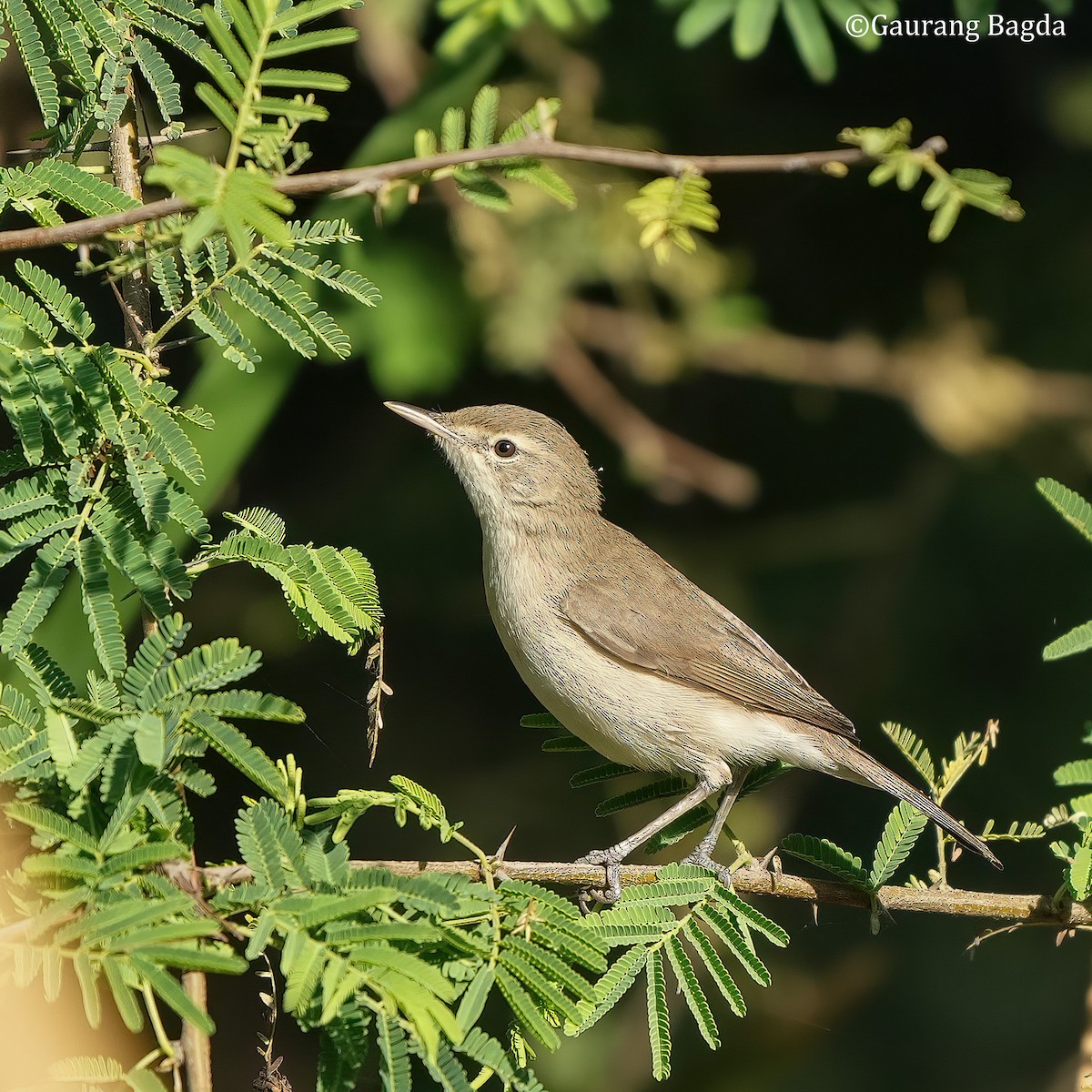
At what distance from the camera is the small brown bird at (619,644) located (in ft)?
11.3

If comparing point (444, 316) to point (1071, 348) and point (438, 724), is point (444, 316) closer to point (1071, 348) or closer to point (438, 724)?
point (438, 724)

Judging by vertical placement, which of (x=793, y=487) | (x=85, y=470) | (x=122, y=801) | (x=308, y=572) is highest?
(x=85, y=470)

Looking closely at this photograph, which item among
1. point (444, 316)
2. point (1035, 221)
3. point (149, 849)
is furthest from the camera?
point (1035, 221)

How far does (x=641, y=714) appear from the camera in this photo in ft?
11.4

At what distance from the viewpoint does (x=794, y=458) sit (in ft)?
19.2

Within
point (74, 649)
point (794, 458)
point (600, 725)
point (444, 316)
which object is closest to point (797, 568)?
point (794, 458)

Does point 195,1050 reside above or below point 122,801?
below

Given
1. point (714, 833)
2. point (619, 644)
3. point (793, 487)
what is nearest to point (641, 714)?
point (619, 644)

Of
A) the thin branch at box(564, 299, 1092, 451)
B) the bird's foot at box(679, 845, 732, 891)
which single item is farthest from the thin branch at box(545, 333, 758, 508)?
the bird's foot at box(679, 845, 732, 891)

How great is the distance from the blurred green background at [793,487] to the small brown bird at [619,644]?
89cm

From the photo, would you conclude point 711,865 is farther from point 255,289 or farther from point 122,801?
point 255,289

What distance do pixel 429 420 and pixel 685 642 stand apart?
3.47 feet

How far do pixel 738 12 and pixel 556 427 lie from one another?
1.67 metres

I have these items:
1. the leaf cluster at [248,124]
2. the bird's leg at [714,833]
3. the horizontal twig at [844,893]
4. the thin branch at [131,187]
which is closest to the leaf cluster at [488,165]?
the leaf cluster at [248,124]
